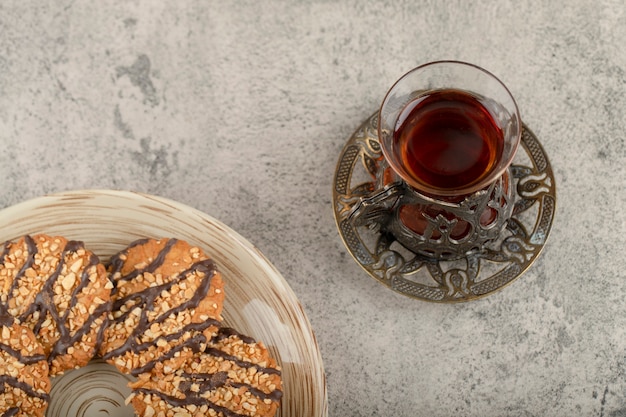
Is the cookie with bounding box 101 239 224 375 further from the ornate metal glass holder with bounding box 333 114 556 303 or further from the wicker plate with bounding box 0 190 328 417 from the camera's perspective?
the ornate metal glass holder with bounding box 333 114 556 303

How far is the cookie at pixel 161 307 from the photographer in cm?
154

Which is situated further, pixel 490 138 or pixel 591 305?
pixel 591 305

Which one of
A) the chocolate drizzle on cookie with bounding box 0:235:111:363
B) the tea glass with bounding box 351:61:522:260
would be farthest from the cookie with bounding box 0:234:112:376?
the tea glass with bounding box 351:61:522:260

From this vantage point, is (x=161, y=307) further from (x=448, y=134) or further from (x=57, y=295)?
(x=448, y=134)

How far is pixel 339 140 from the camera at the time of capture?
1.87 metres

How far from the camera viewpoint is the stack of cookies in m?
1.53

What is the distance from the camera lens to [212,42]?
189cm

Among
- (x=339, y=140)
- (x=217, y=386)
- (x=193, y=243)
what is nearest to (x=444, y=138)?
(x=339, y=140)

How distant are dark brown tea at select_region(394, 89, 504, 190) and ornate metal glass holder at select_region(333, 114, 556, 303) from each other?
0.15m

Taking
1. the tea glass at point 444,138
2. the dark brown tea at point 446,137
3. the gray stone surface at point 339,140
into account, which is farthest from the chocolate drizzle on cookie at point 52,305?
the dark brown tea at point 446,137

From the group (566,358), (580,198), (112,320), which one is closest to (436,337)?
(566,358)

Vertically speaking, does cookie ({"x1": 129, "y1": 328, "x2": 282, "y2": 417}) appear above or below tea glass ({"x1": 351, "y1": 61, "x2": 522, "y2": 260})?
below

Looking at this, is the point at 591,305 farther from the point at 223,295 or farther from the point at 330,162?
the point at 223,295

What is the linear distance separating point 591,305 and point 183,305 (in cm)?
97
